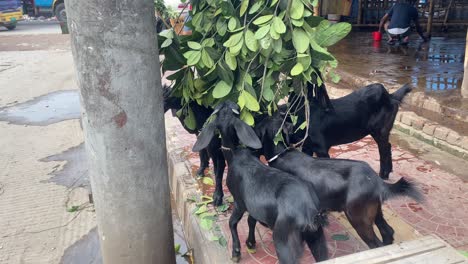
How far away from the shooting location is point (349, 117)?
4.12m

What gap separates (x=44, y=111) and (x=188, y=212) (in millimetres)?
5617

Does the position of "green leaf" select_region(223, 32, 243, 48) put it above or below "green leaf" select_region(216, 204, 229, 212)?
above

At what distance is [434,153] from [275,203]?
3.22 m

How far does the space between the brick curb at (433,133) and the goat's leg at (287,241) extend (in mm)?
3156

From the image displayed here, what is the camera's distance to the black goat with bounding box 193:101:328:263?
2678 millimetres

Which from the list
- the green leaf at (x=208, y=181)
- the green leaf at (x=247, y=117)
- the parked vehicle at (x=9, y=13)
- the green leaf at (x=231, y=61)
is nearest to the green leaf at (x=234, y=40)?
the green leaf at (x=231, y=61)

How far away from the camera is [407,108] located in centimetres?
646

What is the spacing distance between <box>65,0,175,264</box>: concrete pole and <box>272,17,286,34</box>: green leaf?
0.77 m

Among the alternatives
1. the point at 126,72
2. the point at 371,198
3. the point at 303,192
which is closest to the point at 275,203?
the point at 303,192

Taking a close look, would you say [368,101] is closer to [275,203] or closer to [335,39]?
[335,39]

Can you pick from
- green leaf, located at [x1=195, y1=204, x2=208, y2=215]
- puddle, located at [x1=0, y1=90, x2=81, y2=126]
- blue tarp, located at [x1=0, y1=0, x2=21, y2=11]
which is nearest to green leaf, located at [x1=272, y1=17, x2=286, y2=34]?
green leaf, located at [x1=195, y1=204, x2=208, y2=215]

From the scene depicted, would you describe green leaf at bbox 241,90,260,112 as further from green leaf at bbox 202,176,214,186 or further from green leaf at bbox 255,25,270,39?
green leaf at bbox 202,176,214,186

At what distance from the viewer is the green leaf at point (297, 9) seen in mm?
2891

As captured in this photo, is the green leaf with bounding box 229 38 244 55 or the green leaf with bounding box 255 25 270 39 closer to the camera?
the green leaf with bounding box 255 25 270 39
